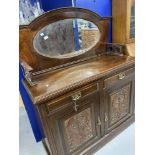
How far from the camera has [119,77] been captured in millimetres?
1466

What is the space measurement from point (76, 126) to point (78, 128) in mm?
36

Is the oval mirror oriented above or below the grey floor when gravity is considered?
above

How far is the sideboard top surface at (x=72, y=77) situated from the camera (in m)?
1.06

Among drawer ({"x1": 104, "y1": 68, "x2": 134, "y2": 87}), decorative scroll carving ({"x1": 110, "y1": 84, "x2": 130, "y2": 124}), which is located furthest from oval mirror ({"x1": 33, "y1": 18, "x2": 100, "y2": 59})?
decorative scroll carving ({"x1": 110, "y1": 84, "x2": 130, "y2": 124})

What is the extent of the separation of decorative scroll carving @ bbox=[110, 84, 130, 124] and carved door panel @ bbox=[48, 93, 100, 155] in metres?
0.21

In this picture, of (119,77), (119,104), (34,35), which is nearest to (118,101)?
(119,104)

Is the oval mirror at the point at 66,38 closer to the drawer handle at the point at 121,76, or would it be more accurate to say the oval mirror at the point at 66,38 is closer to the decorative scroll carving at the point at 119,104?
the drawer handle at the point at 121,76

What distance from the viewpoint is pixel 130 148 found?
1646 mm

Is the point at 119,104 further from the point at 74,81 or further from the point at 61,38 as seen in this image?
the point at 61,38

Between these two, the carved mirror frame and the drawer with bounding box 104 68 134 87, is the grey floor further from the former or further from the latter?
the carved mirror frame

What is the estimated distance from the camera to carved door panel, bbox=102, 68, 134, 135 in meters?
1.48

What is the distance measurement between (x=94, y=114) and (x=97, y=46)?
0.73 m

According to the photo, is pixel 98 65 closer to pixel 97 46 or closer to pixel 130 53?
pixel 97 46
